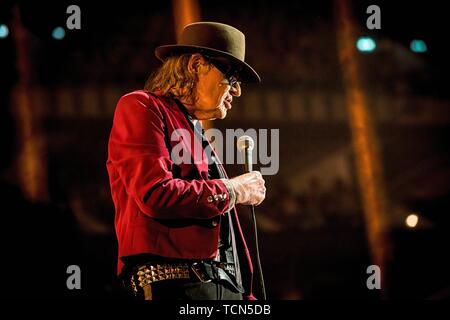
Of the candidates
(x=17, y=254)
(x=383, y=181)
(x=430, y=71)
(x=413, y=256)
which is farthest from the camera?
(x=430, y=71)

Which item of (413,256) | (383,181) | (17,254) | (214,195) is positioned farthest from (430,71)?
(214,195)

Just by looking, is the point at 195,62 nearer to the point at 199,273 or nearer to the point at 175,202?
the point at 175,202

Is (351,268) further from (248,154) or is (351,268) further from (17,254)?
(248,154)

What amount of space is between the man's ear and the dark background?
195 centimetres

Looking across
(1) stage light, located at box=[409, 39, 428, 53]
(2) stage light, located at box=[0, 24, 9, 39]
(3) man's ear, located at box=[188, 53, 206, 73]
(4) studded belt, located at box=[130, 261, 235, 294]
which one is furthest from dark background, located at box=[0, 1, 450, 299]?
(3) man's ear, located at box=[188, 53, 206, 73]

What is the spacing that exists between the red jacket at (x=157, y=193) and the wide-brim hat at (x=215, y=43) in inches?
11.3

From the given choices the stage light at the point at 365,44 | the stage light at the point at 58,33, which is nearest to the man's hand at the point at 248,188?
the stage light at the point at 58,33

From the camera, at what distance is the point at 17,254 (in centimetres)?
390

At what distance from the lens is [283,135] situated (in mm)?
6723

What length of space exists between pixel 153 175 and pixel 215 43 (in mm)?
570

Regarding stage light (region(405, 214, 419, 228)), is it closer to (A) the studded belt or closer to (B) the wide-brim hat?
(B) the wide-brim hat

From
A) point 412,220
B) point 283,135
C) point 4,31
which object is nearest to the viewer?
point 4,31

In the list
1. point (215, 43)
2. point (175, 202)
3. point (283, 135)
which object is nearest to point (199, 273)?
point (175, 202)

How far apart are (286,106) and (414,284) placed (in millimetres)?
2612
